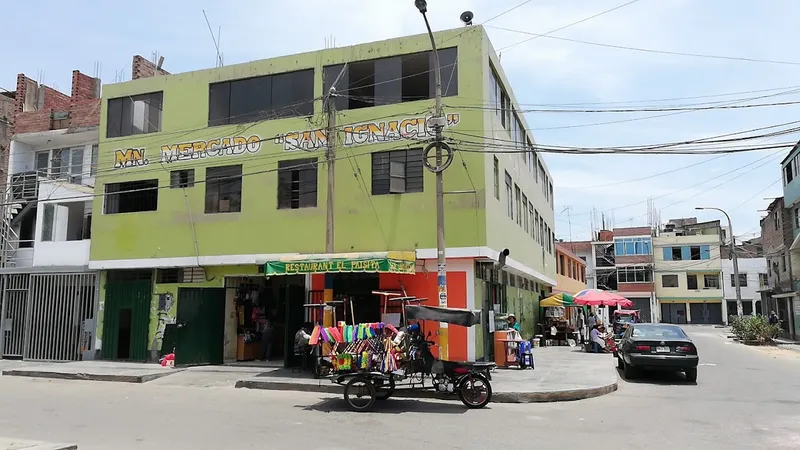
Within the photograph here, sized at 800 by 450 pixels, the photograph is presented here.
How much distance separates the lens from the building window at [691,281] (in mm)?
67562

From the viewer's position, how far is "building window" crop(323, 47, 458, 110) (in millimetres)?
17062

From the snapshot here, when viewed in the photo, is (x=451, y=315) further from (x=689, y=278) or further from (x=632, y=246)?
(x=689, y=278)

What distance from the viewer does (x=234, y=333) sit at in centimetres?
1975

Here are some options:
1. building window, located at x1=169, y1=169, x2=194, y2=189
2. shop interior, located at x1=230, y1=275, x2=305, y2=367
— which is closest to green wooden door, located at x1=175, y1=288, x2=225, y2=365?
shop interior, located at x1=230, y1=275, x2=305, y2=367

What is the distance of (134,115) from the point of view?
21.0 m

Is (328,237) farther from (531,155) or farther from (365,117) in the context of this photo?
(531,155)

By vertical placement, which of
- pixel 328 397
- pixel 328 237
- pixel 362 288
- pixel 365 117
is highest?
pixel 365 117

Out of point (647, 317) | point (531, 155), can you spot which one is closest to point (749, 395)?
point (531, 155)

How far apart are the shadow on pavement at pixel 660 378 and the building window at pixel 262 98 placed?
40.0 ft

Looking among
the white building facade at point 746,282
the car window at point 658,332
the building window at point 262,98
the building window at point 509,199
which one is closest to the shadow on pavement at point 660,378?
the car window at point 658,332

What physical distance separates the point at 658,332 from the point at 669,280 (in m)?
58.3

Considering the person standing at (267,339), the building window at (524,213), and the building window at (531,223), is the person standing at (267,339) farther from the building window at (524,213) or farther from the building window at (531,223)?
the building window at (531,223)

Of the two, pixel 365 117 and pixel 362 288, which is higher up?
pixel 365 117

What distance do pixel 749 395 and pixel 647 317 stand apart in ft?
195
